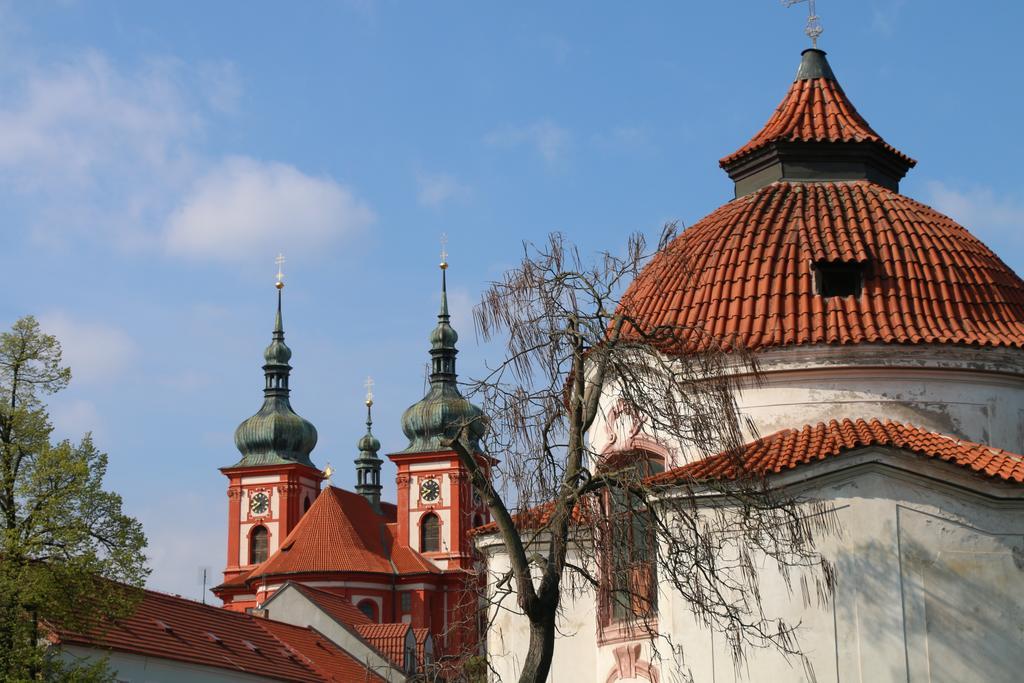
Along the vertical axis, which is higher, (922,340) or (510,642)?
(922,340)

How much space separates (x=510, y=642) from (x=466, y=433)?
931 centimetres

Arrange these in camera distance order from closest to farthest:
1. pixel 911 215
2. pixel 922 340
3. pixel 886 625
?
pixel 886 625, pixel 922 340, pixel 911 215

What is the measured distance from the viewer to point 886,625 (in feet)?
59.5

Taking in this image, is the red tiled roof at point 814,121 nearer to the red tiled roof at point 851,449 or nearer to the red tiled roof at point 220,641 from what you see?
the red tiled roof at point 851,449

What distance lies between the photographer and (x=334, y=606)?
6347cm

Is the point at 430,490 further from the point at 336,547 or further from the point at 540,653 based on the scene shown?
the point at 540,653

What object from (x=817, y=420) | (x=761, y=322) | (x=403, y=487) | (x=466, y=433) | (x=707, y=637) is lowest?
(x=707, y=637)

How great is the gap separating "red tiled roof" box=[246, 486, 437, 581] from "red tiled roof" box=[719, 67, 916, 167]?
206 feet

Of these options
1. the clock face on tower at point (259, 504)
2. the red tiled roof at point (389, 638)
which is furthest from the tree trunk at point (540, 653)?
the clock face on tower at point (259, 504)

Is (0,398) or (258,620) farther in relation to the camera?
(258,620)

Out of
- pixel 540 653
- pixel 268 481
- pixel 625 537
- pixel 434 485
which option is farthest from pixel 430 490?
pixel 540 653

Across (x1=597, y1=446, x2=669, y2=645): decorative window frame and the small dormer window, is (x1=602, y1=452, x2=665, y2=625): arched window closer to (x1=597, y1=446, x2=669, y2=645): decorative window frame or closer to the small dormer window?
(x1=597, y1=446, x2=669, y2=645): decorative window frame

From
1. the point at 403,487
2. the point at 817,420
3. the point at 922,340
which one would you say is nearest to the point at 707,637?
the point at 817,420

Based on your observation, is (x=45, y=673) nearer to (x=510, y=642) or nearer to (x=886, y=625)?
(x=510, y=642)
